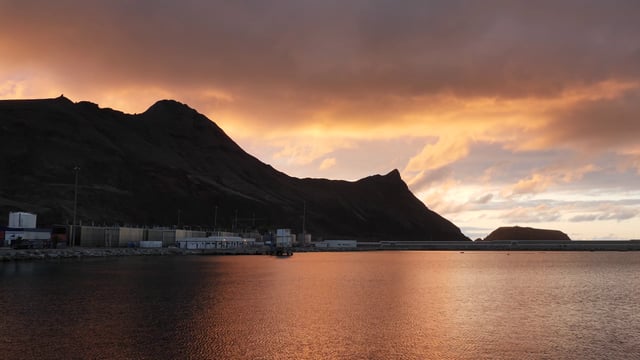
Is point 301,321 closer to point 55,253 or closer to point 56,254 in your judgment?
point 56,254

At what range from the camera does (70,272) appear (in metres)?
110

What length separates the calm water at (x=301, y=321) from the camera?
4353 centimetres

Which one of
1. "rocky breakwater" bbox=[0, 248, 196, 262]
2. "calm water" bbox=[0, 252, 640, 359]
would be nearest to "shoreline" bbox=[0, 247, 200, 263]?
"rocky breakwater" bbox=[0, 248, 196, 262]

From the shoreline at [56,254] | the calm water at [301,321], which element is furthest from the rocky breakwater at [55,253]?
the calm water at [301,321]

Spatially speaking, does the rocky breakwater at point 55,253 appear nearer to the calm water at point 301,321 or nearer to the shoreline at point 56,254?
the shoreline at point 56,254

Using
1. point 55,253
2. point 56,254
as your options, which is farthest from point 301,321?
point 55,253

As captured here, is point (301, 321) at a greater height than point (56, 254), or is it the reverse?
point (56, 254)

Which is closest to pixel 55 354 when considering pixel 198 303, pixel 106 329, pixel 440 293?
pixel 106 329

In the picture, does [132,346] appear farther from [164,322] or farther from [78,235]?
[78,235]

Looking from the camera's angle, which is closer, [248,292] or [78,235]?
[248,292]

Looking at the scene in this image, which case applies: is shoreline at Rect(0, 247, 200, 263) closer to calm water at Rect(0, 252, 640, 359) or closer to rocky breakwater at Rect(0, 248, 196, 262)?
rocky breakwater at Rect(0, 248, 196, 262)

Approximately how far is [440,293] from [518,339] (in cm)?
4175

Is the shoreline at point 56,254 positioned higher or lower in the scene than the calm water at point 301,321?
higher

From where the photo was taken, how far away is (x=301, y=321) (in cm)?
5738
